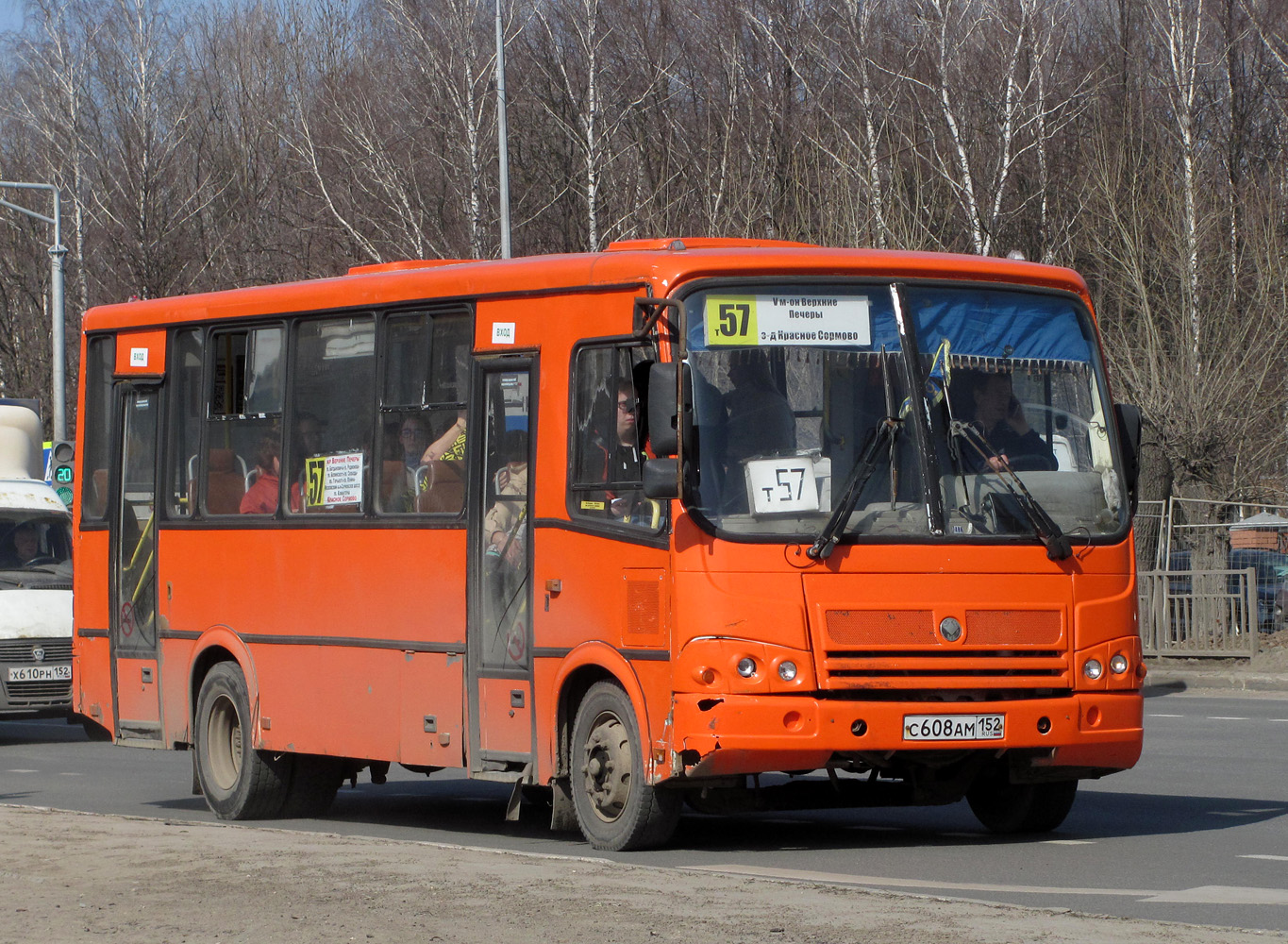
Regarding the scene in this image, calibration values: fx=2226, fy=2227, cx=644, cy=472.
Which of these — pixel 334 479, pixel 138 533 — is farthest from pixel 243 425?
pixel 138 533

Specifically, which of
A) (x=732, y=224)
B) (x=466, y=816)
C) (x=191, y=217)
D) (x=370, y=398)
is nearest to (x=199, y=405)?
(x=370, y=398)

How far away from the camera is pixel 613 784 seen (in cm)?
1058

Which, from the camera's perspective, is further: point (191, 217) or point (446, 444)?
point (191, 217)

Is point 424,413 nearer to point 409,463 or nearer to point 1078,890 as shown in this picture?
point 409,463

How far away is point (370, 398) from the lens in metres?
12.4

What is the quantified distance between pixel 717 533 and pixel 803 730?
3.14 feet

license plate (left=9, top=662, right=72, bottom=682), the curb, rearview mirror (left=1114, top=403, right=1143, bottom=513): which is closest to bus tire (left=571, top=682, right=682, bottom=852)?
rearview mirror (left=1114, top=403, right=1143, bottom=513)

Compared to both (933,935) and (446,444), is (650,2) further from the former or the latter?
(933,935)

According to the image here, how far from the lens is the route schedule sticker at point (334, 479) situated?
12.5 m

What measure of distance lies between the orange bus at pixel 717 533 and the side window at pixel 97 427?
2.40 m

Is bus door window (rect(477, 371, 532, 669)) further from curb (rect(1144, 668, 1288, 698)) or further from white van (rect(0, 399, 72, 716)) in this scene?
curb (rect(1144, 668, 1288, 698))

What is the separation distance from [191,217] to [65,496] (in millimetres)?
21903

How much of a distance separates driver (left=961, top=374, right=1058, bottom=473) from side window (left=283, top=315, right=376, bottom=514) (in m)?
3.57

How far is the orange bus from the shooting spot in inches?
396
